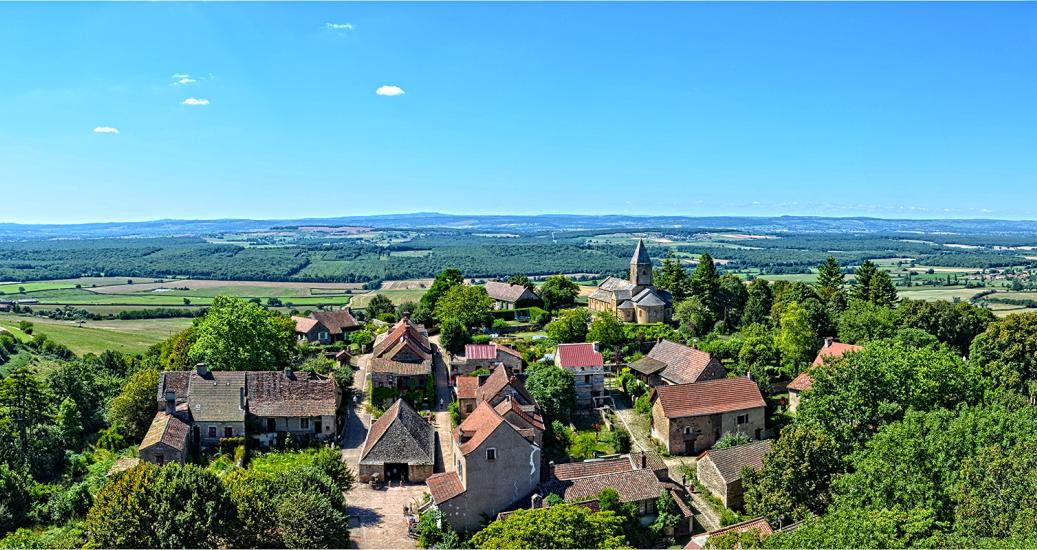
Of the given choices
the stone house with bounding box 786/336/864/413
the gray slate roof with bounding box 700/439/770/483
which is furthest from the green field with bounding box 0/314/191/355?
the stone house with bounding box 786/336/864/413

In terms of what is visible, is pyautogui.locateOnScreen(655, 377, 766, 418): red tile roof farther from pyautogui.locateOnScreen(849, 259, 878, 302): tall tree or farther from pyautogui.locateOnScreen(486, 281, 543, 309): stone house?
pyautogui.locateOnScreen(486, 281, 543, 309): stone house

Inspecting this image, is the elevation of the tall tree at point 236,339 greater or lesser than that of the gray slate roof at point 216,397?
greater

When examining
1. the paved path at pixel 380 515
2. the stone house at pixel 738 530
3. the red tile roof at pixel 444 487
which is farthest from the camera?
the red tile roof at pixel 444 487

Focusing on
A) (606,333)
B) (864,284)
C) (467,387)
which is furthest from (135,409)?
(864,284)

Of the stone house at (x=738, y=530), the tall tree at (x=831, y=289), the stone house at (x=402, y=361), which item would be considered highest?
the tall tree at (x=831, y=289)

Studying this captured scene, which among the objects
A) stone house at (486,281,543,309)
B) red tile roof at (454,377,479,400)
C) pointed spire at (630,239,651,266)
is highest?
pointed spire at (630,239,651,266)

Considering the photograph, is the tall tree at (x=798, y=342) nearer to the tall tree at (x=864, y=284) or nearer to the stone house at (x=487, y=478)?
the tall tree at (x=864, y=284)

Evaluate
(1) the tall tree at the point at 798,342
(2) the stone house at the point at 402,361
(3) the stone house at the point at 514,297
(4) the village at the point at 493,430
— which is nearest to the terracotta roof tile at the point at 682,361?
(4) the village at the point at 493,430
